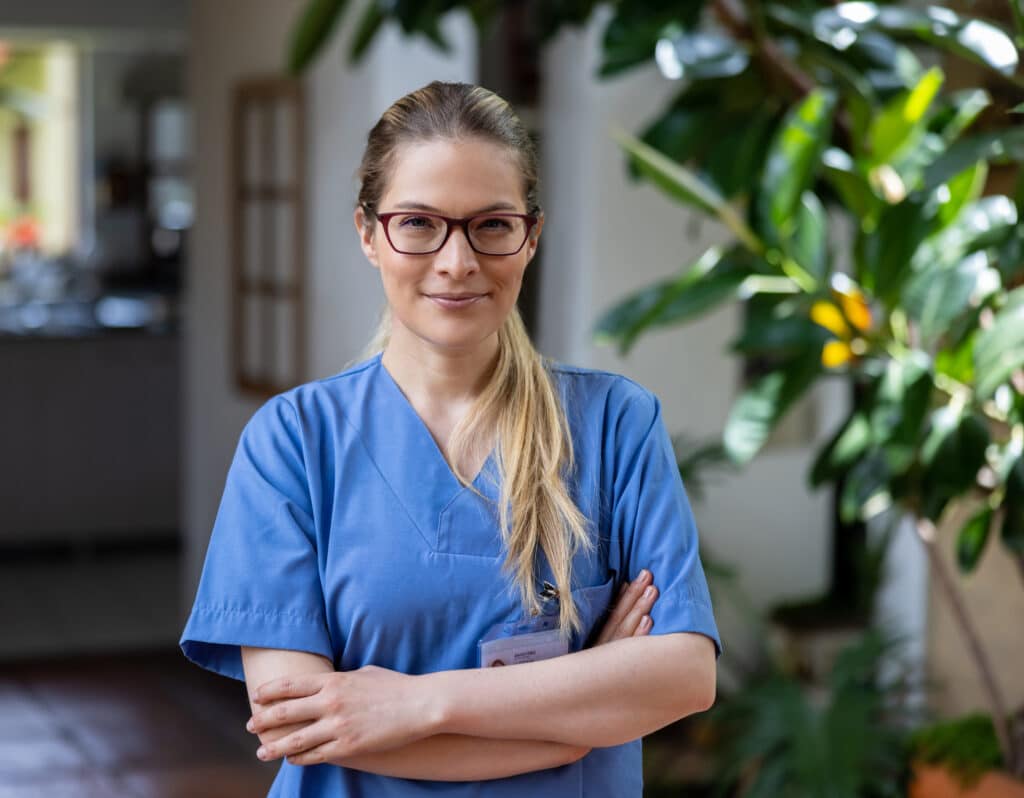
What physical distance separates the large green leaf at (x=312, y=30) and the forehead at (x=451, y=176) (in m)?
1.83

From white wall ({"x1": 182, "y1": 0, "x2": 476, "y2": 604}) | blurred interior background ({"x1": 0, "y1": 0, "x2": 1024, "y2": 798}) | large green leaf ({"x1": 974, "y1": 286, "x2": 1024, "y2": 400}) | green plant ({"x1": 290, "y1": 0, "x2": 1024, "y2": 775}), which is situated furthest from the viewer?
white wall ({"x1": 182, "y1": 0, "x2": 476, "y2": 604})

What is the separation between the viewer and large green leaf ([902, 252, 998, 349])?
2539 millimetres

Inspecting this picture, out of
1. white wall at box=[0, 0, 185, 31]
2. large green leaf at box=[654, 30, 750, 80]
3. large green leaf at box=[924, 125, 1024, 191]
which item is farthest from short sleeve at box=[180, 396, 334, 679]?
white wall at box=[0, 0, 185, 31]

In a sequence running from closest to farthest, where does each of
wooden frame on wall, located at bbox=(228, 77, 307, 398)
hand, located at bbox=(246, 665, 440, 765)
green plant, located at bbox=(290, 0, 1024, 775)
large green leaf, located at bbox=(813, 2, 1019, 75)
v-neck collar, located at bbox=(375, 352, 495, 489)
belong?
hand, located at bbox=(246, 665, 440, 765), v-neck collar, located at bbox=(375, 352, 495, 489), large green leaf, located at bbox=(813, 2, 1019, 75), green plant, located at bbox=(290, 0, 1024, 775), wooden frame on wall, located at bbox=(228, 77, 307, 398)

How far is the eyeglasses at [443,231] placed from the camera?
1.29m

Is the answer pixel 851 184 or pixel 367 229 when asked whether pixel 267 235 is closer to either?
pixel 851 184

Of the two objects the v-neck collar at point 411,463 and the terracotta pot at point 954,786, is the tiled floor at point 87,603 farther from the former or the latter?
the v-neck collar at point 411,463

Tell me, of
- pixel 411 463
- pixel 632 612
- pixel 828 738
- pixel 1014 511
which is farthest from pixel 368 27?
pixel 632 612

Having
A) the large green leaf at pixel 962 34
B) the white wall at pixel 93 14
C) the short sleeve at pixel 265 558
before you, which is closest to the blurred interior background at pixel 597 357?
the large green leaf at pixel 962 34

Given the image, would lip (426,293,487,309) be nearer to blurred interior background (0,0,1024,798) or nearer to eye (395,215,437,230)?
eye (395,215,437,230)

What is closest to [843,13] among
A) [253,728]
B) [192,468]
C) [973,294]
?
[973,294]

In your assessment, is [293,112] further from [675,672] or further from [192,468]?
[675,672]

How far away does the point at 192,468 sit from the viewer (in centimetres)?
566

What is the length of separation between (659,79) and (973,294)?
1993mm
